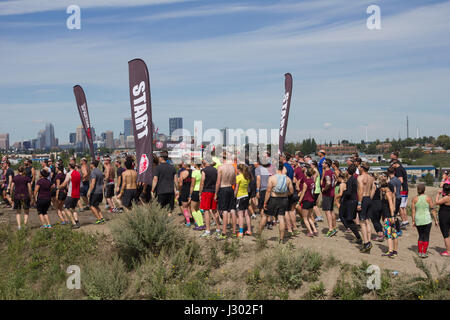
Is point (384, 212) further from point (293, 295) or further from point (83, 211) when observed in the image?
point (83, 211)

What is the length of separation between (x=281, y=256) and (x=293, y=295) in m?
0.86

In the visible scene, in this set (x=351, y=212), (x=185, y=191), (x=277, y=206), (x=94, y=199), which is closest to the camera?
(x=277, y=206)

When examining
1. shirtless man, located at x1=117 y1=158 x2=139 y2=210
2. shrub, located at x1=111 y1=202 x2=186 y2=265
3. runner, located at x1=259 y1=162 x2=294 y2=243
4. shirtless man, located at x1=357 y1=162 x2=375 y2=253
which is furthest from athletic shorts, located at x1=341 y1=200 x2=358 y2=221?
shirtless man, located at x1=117 y1=158 x2=139 y2=210

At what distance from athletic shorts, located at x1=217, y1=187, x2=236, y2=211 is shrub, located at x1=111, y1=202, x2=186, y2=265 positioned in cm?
119

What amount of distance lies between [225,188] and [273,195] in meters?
1.21

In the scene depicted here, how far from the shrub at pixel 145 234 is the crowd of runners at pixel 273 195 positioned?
805 millimetres

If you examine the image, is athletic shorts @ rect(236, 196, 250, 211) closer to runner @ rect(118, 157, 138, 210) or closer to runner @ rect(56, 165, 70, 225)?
runner @ rect(118, 157, 138, 210)

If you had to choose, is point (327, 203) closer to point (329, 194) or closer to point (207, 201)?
point (329, 194)

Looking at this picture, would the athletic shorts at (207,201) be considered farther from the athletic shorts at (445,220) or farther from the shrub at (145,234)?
the athletic shorts at (445,220)

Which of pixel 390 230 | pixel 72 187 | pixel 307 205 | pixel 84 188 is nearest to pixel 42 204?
pixel 72 187

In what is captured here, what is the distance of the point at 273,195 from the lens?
9344 millimetres

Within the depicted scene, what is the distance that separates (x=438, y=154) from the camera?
585ft

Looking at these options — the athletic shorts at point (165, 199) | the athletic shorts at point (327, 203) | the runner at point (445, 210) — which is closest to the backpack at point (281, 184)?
the athletic shorts at point (327, 203)

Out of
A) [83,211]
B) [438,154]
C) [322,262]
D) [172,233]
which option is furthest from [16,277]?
[438,154]
